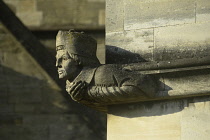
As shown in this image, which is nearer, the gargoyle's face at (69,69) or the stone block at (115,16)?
the gargoyle's face at (69,69)

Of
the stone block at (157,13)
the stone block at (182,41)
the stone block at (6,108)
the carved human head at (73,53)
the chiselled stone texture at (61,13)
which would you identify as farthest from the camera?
the chiselled stone texture at (61,13)

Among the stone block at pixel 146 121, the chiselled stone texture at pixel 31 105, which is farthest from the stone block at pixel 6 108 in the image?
the stone block at pixel 146 121

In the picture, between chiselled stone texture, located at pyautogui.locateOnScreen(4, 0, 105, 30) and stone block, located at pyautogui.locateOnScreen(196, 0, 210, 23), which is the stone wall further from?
chiselled stone texture, located at pyautogui.locateOnScreen(4, 0, 105, 30)

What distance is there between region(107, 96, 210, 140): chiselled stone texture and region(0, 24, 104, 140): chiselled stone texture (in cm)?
558

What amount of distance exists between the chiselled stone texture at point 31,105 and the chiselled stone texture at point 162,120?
A: 5580mm

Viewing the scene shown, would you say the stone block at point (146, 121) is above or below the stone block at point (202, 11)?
below

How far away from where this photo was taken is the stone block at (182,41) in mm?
7781

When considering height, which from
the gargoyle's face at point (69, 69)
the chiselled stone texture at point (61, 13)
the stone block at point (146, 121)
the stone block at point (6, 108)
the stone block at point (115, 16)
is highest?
the chiselled stone texture at point (61, 13)

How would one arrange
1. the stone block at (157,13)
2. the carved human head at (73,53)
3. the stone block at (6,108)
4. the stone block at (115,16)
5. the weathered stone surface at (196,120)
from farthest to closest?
1. the stone block at (6,108)
2. the stone block at (115,16)
3. the carved human head at (73,53)
4. the stone block at (157,13)
5. the weathered stone surface at (196,120)

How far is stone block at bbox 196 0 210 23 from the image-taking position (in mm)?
7840

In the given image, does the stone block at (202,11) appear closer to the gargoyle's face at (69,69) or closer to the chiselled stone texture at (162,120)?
the chiselled stone texture at (162,120)

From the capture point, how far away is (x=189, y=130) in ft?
25.2

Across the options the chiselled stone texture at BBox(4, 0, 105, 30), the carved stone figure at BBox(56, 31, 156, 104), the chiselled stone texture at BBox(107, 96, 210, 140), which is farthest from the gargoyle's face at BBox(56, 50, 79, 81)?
the chiselled stone texture at BBox(4, 0, 105, 30)

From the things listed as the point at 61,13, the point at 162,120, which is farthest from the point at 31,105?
the point at 162,120
